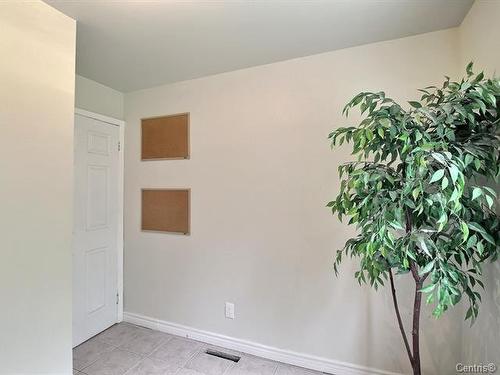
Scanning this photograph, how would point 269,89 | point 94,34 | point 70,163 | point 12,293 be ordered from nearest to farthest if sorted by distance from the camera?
point 12,293 → point 70,163 → point 94,34 → point 269,89

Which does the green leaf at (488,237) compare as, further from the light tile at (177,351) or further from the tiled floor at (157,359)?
the light tile at (177,351)

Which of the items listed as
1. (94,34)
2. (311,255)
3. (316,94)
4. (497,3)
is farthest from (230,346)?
(497,3)

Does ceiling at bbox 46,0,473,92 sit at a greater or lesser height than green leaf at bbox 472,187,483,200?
greater

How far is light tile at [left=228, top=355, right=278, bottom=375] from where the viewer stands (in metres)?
1.86

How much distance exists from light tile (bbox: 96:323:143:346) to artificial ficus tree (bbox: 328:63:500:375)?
225cm

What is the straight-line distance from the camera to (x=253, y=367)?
6.30ft

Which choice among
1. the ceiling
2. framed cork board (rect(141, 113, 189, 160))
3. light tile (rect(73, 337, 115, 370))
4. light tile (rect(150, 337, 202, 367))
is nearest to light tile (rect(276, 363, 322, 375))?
light tile (rect(150, 337, 202, 367))

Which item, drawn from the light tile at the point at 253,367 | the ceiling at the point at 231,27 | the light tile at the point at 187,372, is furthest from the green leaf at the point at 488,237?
the light tile at the point at 187,372

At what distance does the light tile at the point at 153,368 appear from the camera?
6.08 feet

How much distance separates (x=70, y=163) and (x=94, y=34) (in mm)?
Result: 877

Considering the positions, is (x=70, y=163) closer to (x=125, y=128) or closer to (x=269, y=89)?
(x=125, y=128)

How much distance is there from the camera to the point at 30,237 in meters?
1.33

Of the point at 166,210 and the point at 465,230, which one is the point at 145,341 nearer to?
the point at 166,210

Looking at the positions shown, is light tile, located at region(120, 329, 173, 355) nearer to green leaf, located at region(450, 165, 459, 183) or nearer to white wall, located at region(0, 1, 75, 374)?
white wall, located at region(0, 1, 75, 374)
